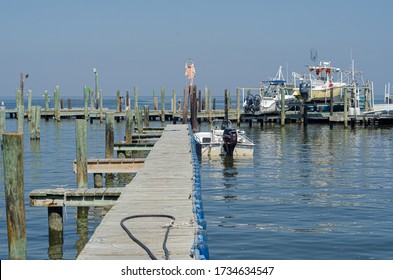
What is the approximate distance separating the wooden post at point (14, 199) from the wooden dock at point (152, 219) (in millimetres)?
1336

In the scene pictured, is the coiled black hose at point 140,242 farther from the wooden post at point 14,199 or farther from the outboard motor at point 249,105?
the outboard motor at point 249,105

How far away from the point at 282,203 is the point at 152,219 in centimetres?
894

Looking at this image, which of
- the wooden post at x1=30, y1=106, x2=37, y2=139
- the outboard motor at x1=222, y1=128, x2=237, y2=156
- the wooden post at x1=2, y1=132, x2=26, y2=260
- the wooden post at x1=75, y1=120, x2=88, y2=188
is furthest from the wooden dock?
the wooden post at x1=30, y1=106, x2=37, y2=139

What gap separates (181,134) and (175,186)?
14.4 metres

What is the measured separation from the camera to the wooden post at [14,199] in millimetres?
11852

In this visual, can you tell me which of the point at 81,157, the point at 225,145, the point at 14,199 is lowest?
the point at 225,145

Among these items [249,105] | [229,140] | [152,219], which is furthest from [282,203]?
[249,105]

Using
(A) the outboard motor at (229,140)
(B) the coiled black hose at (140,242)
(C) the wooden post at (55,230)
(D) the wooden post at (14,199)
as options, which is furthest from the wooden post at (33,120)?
(B) the coiled black hose at (140,242)

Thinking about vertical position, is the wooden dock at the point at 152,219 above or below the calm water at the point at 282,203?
above

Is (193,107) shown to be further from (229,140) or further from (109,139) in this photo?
(109,139)

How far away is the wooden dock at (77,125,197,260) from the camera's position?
9.84 meters

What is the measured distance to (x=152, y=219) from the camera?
38.6 feet
